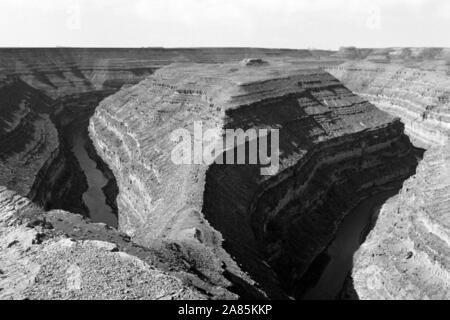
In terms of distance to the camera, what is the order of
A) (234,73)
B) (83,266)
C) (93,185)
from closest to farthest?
(83,266) → (93,185) → (234,73)

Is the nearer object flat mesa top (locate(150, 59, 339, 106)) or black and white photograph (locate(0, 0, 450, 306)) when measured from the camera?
black and white photograph (locate(0, 0, 450, 306))

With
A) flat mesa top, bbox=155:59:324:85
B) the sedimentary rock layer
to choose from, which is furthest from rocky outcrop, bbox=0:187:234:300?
the sedimentary rock layer

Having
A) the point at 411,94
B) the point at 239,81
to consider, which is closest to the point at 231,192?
the point at 239,81

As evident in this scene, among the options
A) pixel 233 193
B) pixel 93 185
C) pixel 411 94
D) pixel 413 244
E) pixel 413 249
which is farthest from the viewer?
pixel 411 94

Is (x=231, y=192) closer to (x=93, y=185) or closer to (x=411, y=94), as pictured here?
(x=93, y=185)

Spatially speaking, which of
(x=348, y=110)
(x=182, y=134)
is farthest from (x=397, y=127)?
(x=182, y=134)

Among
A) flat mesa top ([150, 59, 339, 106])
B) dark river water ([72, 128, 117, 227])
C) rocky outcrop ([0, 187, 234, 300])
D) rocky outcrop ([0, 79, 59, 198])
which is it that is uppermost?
flat mesa top ([150, 59, 339, 106])

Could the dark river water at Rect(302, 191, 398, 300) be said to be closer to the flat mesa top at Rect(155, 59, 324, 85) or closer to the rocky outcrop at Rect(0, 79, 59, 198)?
the flat mesa top at Rect(155, 59, 324, 85)
